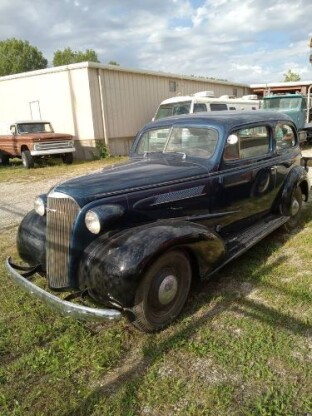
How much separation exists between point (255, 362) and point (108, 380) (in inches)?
42.9

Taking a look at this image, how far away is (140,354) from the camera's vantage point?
2.85 meters

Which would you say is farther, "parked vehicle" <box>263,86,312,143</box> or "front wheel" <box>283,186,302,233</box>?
"parked vehicle" <box>263,86,312,143</box>

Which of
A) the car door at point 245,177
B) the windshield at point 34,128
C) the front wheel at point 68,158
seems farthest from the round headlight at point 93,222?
the windshield at point 34,128

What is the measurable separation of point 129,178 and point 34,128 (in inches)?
450

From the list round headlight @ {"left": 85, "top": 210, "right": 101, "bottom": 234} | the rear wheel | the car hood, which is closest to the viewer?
round headlight @ {"left": 85, "top": 210, "right": 101, "bottom": 234}

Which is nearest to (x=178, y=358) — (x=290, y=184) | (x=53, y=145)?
(x=290, y=184)

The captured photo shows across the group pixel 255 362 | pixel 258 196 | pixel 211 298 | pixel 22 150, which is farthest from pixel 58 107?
pixel 255 362

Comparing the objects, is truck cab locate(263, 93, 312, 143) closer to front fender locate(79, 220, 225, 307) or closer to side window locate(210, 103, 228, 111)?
side window locate(210, 103, 228, 111)

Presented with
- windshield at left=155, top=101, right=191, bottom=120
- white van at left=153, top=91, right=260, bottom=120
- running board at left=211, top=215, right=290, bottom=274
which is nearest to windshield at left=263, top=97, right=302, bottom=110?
white van at left=153, top=91, right=260, bottom=120

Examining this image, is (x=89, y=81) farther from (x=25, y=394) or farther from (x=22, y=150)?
(x=25, y=394)

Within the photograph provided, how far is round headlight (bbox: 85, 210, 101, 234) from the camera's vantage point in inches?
116

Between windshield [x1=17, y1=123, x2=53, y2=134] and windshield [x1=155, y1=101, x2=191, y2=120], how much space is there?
424 centimetres

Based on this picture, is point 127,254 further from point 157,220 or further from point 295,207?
point 295,207

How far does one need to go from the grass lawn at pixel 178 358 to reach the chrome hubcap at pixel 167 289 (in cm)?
27
